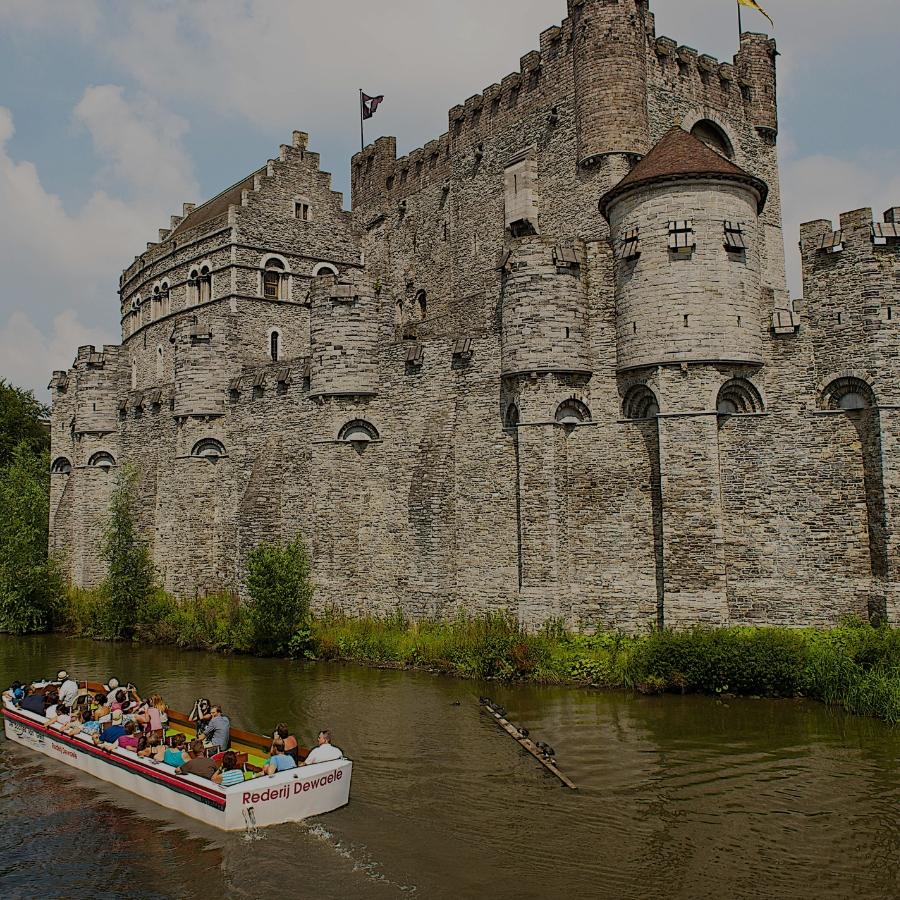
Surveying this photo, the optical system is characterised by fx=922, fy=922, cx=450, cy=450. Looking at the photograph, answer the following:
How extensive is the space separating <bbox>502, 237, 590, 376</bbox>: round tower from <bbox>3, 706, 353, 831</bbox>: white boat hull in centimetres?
1153

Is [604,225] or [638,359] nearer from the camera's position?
[638,359]

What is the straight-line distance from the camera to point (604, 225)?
27312mm

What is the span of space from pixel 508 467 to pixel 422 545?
330 centimetres

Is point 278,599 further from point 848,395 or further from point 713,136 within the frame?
point 713,136

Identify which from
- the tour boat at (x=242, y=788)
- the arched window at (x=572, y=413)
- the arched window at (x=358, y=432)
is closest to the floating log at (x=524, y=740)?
the tour boat at (x=242, y=788)

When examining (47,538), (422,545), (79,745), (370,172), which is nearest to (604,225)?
(422,545)

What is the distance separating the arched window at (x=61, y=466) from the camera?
131 ft

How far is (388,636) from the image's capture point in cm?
2375

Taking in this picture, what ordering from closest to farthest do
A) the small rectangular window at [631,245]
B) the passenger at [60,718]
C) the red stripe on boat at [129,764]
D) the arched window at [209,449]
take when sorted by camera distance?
the red stripe on boat at [129,764] → the passenger at [60,718] → the small rectangular window at [631,245] → the arched window at [209,449]

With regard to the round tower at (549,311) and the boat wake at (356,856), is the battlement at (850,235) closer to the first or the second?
the round tower at (549,311)

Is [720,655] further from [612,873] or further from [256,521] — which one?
[256,521]

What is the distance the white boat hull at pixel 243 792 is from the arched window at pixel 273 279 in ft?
83.5

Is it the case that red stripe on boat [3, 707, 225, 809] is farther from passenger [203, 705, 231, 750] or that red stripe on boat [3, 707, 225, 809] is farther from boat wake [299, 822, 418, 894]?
boat wake [299, 822, 418, 894]

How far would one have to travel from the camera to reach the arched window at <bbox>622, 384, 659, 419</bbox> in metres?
21.6
